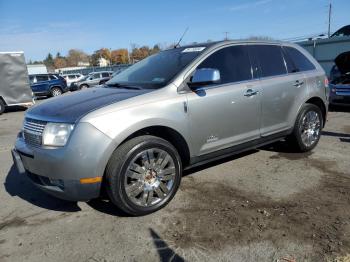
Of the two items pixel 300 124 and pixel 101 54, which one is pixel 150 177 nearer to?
pixel 300 124

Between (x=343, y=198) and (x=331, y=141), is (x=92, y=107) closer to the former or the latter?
(x=343, y=198)

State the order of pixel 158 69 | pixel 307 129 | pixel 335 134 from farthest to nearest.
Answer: pixel 335 134 → pixel 307 129 → pixel 158 69

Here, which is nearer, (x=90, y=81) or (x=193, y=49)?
(x=193, y=49)

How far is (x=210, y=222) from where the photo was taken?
11.5ft

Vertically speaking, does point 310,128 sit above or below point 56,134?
below

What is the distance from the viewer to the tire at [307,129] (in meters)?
5.40

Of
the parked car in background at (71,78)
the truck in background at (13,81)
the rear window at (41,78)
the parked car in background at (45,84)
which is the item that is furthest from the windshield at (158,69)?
the parked car in background at (71,78)

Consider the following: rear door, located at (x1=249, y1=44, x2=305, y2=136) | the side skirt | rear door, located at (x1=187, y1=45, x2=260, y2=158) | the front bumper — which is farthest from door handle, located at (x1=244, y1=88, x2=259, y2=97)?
the front bumper

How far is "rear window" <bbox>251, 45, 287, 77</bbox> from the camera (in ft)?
16.1

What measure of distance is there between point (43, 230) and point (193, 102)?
2.08 m

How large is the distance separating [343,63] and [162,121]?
803 centimetres

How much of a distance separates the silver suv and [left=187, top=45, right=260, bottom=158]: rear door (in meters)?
0.01

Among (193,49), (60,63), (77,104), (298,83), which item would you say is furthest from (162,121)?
(60,63)

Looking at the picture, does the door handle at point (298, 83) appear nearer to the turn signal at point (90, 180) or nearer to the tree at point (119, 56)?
the turn signal at point (90, 180)
